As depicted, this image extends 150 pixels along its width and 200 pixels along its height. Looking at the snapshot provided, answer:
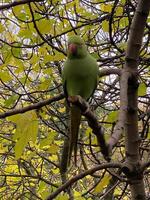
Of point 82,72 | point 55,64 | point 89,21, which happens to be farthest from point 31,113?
point 55,64

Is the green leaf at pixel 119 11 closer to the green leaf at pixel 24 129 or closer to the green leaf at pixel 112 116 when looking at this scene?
the green leaf at pixel 112 116

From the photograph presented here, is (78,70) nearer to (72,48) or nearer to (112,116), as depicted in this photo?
(72,48)

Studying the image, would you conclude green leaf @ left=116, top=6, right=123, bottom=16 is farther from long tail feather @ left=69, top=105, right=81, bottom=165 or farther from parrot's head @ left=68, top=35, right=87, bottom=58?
long tail feather @ left=69, top=105, right=81, bottom=165

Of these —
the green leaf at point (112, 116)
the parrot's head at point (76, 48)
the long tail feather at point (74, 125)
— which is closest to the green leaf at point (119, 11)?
the green leaf at point (112, 116)

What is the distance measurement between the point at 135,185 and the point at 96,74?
32 centimetres

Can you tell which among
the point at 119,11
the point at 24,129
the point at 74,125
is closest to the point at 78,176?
the point at 74,125

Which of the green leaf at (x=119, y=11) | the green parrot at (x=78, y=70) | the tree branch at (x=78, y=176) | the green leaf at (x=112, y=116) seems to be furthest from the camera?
the green leaf at (x=119, y=11)

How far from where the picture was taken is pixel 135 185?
1004 millimetres

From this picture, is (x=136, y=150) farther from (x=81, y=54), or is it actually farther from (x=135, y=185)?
(x=81, y=54)

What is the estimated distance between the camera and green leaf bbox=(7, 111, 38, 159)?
1.06m

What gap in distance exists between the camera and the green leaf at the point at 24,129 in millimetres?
1061

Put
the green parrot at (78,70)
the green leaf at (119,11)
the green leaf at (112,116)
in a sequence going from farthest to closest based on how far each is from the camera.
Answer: the green leaf at (119,11), the green leaf at (112,116), the green parrot at (78,70)

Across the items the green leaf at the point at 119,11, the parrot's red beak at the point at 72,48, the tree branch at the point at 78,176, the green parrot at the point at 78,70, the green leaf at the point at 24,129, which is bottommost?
the tree branch at the point at 78,176

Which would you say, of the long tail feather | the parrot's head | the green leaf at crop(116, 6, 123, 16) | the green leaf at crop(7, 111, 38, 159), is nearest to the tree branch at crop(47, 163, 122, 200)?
the long tail feather
